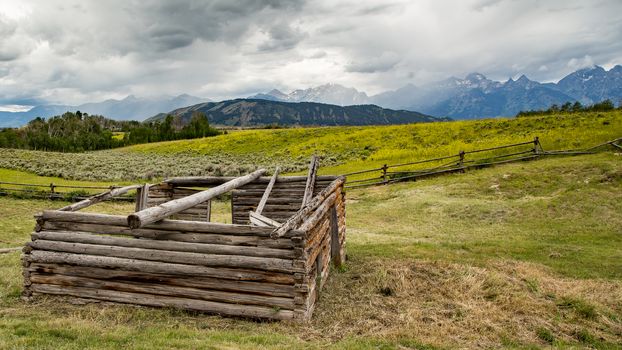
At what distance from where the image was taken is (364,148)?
1874 inches

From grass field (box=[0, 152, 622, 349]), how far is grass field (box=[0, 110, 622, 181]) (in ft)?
60.9

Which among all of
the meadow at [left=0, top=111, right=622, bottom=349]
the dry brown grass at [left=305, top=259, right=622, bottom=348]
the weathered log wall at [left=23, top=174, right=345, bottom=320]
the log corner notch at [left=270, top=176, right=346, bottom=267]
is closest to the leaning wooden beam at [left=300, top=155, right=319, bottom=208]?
the log corner notch at [left=270, top=176, right=346, bottom=267]

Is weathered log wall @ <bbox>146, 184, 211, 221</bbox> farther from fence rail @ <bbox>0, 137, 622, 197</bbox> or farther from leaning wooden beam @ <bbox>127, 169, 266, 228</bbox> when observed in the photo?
fence rail @ <bbox>0, 137, 622, 197</bbox>

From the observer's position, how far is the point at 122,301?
7.85 metres

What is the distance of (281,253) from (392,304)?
2904 mm

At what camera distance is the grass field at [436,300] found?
644 centimetres

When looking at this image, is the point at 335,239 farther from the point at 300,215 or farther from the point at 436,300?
the point at 300,215

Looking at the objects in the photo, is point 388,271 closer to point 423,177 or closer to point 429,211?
point 429,211

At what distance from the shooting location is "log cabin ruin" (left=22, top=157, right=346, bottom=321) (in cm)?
715

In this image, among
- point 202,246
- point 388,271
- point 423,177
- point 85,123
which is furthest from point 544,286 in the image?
point 85,123

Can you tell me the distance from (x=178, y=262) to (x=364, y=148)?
41.3m

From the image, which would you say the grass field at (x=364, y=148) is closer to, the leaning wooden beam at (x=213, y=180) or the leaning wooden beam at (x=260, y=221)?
the leaning wooden beam at (x=213, y=180)

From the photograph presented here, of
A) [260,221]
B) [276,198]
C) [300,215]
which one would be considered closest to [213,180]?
[276,198]

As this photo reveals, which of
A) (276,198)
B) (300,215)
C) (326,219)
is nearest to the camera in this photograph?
(300,215)
